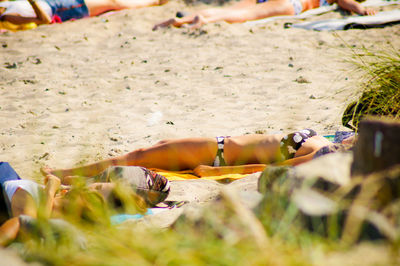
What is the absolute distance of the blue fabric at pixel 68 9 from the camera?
22.9 feet

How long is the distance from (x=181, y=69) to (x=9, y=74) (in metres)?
2.12

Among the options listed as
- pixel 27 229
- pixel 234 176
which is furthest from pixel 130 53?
pixel 27 229

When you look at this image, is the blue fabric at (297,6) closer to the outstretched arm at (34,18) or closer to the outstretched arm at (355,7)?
the outstretched arm at (355,7)

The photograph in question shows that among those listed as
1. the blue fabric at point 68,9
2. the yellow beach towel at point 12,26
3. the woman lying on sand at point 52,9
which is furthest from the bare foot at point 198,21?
the yellow beach towel at point 12,26

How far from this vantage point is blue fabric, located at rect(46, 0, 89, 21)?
6973 mm

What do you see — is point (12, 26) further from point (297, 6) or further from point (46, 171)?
point (297, 6)

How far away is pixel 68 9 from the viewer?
7047 mm

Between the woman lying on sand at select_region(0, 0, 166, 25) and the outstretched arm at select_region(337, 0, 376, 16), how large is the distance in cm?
379

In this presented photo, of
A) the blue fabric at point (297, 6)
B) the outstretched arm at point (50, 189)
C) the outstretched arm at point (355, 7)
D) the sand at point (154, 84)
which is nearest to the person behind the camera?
the outstretched arm at point (50, 189)

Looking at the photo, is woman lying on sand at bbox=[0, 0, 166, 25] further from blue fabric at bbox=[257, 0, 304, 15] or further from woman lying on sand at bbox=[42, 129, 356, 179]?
woman lying on sand at bbox=[42, 129, 356, 179]

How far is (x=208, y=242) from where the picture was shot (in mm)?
1209

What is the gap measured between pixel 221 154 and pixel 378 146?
179cm

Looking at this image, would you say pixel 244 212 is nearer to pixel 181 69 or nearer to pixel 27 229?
pixel 27 229

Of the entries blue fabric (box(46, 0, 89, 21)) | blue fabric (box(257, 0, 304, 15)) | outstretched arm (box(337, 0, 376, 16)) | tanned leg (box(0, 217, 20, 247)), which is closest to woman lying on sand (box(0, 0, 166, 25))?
blue fabric (box(46, 0, 89, 21))
